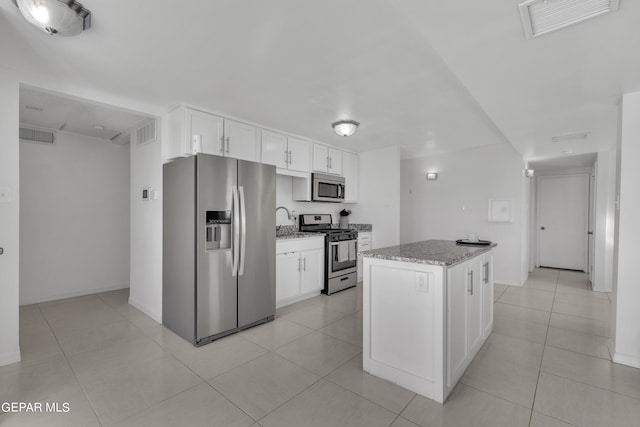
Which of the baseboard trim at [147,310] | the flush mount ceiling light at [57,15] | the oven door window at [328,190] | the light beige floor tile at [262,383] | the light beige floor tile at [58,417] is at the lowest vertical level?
the light beige floor tile at [58,417]

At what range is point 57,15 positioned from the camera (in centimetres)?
165

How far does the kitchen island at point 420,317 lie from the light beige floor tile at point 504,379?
86mm

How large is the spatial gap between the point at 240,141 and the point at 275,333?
7.39 feet

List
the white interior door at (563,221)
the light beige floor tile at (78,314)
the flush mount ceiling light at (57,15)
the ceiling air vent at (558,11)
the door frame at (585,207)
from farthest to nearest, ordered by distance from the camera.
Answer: the white interior door at (563,221), the door frame at (585,207), the light beige floor tile at (78,314), the flush mount ceiling light at (57,15), the ceiling air vent at (558,11)

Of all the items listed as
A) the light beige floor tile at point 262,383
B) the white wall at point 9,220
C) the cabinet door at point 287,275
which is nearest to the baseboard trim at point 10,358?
the white wall at point 9,220

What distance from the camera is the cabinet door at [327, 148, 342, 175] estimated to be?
5.04 meters

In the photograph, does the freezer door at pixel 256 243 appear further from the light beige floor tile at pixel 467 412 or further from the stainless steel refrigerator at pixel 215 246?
the light beige floor tile at pixel 467 412

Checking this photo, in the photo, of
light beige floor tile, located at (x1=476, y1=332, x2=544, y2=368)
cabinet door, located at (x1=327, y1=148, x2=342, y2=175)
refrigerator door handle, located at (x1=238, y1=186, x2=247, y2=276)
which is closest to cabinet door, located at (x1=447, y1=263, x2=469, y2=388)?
light beige floor tile, located at (x1=476, y1=332, x2=544, y2=368)

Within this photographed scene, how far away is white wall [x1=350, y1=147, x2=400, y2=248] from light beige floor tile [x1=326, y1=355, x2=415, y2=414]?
303cm

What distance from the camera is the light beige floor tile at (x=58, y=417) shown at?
177 centimetres

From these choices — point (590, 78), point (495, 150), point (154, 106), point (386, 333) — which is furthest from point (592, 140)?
point (154, 106)

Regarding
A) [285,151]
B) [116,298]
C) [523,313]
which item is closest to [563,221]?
[523,313]

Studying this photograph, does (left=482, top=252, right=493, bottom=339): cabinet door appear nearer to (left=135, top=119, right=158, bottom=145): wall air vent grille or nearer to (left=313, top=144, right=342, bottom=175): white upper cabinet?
(left=313, top=144, right=342, bottom=175): white upper cabinet

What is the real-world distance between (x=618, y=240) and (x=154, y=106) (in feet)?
15.1
